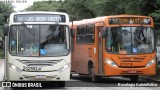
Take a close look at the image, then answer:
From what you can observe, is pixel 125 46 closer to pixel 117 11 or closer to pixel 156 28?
pixel 156 28

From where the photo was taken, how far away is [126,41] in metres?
20.1

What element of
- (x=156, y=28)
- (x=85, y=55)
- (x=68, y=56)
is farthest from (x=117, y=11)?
(x=68, y=56)

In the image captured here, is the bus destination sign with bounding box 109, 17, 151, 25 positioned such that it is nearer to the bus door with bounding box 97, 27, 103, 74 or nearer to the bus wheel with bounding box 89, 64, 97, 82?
the bus door with bounding box 97, 27, 103, 74

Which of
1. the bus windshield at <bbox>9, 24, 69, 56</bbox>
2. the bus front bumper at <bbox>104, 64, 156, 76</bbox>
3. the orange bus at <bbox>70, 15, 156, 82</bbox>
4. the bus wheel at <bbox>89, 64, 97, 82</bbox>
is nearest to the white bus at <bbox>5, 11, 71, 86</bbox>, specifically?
the bus windshield at <bbox>9, 24, 69, 56</bbox>

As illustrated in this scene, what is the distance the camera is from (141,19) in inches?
811

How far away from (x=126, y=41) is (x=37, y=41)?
178 inches

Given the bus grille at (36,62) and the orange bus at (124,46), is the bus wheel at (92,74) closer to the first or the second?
the orange bus at (124,46)

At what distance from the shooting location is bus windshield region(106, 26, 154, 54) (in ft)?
65.8

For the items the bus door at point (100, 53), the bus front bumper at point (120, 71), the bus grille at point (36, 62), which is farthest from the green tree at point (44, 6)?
the bus grille at point (36, 62)

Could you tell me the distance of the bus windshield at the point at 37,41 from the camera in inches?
683

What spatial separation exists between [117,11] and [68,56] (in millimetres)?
15307

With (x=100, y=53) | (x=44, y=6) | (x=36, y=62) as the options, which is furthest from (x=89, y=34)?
(x=44, y=6)

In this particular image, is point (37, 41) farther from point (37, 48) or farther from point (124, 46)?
point (124, 46)

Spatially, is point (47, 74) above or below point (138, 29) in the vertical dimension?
below
